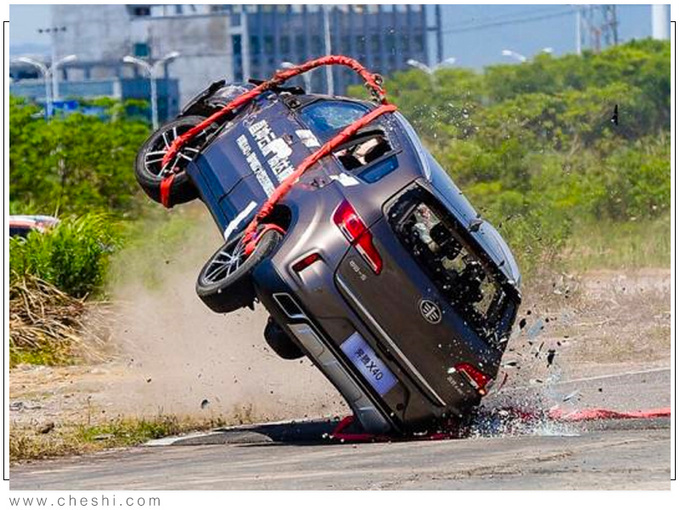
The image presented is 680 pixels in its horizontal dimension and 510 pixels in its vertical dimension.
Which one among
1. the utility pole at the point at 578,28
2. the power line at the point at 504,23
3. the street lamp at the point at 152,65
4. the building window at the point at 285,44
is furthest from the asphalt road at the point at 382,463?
the utility pole at the point at 578,28

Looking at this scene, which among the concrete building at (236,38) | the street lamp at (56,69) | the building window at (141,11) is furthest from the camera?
the street lamp at (56,69)

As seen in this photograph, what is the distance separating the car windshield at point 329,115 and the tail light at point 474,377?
219 centimetres

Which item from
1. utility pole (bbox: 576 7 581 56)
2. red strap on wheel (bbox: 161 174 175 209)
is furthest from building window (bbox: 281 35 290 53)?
red strap on wheel (bbox: 161 174 175 209)

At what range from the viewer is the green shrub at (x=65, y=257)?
59.9 ft

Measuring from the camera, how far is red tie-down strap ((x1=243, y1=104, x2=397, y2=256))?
11.9m

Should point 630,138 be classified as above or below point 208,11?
below

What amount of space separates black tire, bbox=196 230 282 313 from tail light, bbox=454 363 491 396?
158cm

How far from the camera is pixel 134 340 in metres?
17.1

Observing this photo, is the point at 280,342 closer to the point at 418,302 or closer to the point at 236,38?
the point at 418,302

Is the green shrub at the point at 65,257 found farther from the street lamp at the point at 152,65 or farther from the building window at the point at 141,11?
the building window at the point at 141,11

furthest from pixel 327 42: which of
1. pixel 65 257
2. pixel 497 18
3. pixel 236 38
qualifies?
pixel 236 38
